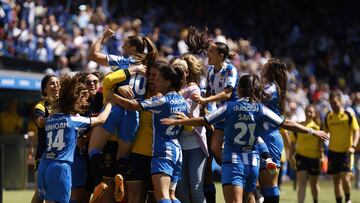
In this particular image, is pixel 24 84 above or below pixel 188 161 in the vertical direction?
above

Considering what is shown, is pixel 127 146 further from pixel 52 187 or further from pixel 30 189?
pixel 30 189

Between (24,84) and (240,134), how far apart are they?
11.2 m

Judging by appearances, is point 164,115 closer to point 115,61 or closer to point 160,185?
point 160,185

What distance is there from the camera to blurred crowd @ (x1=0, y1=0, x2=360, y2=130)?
23.2 metres

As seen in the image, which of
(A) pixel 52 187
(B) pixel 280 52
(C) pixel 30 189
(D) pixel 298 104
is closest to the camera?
(A) pixel 52 187

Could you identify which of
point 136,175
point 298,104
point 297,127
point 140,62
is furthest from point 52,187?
point 298,104

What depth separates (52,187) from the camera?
1074cm

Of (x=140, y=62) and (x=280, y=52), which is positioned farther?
(x=280, y=52)

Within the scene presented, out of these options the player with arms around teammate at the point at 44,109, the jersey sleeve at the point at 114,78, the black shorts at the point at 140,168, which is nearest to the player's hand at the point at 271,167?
the black shorts at the point at 140,168

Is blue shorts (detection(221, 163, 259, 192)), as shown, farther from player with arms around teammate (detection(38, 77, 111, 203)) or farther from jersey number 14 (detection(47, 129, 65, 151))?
jersey number 14 (detection(47, 129, 65, 151))

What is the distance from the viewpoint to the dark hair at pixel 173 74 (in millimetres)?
11078

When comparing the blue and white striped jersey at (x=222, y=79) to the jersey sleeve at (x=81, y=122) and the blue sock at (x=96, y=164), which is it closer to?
the blue sock at (x=96, y=164)

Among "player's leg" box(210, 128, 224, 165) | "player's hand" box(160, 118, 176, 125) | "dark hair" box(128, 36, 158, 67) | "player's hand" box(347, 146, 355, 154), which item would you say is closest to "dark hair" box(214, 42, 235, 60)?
"player's leg" box(210, 128, 224, 165)

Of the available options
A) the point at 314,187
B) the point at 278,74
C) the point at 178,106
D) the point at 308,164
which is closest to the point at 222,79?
the point at 278,74
